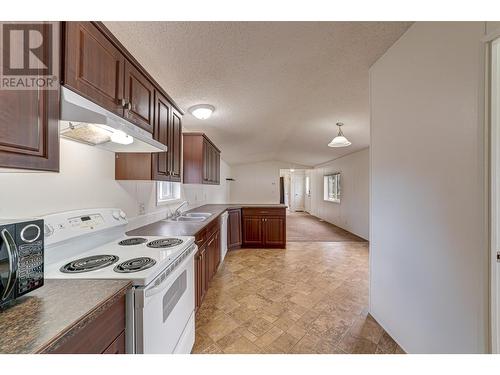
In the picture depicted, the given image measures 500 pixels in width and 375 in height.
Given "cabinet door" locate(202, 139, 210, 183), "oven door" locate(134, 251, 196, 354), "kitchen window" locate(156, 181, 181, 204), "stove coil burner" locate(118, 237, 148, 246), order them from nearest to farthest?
1. "oven door" locate(134, 251, 196, 354)
2. "stove coil burner" locate(118, 237, 148, 246)
3. "kitchen window" locate(156, 181, 181, 204)
4. "cabinet door" locate(202, 139, 210, 183)

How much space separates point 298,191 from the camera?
39.0 ft

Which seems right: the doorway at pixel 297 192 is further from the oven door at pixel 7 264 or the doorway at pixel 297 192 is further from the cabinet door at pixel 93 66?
the oven door at pixel 7 264

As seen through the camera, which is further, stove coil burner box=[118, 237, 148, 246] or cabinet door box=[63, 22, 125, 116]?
stove coil burner box=[118, 237, 148, 246]

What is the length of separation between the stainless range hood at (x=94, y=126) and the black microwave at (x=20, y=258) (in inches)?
20.3

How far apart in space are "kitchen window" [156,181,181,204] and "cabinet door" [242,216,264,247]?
172cm

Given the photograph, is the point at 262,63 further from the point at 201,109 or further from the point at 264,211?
the point at 264,211

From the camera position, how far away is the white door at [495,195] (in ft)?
3.38

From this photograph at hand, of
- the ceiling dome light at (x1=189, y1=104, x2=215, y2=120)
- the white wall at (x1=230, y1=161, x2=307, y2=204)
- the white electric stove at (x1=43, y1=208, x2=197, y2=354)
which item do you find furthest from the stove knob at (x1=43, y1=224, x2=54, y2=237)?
the white wall at (x1=230, y1=161, x2=307, y2=204)

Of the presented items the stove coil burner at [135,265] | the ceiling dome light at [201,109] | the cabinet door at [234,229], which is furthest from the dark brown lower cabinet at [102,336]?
the cabinet door at [234,229]

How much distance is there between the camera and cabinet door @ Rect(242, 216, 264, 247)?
4.49 m

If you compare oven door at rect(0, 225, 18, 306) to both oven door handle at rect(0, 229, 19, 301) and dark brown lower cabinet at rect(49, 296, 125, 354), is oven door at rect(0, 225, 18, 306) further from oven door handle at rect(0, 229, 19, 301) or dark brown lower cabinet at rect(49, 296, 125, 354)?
dark brown lower cabinet at rect(49, 296, 125, 354)

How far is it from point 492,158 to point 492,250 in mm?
472

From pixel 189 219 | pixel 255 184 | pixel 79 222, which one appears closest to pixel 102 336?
pixel 79 222

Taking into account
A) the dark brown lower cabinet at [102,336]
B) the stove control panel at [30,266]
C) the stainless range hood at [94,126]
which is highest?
the stainless range hood at [94,126]
